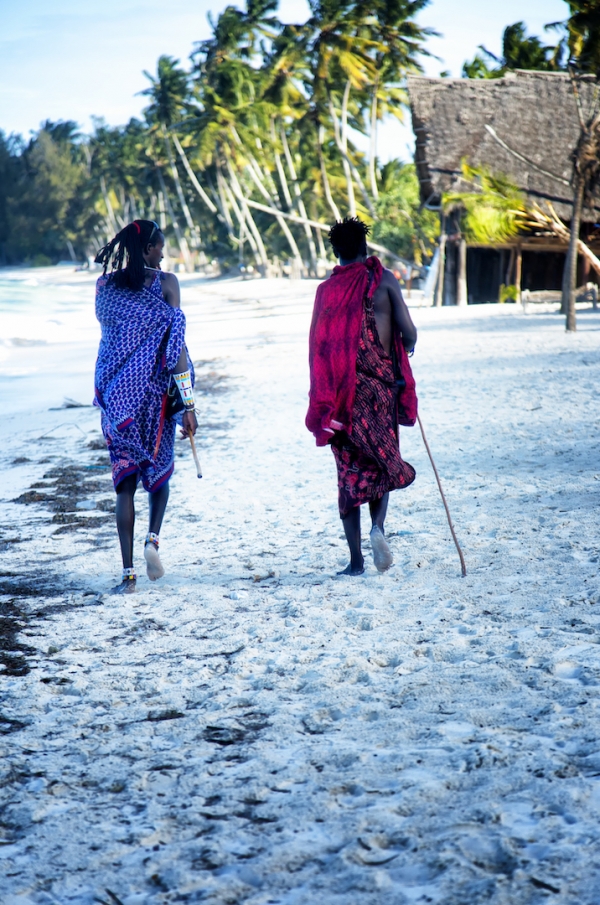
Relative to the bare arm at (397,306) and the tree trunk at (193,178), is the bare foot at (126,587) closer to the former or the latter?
the bare arm at (397,306)

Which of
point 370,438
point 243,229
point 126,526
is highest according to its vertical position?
point 243,229

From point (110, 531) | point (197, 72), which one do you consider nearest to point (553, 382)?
point (110, 531)

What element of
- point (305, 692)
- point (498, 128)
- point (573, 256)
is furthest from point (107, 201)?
point (305, 692)

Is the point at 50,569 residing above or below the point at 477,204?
below

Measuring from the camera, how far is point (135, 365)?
385 cm

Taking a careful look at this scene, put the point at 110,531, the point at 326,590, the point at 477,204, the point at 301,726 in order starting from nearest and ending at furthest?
the point at 301,726 < the point at 326,590 < the point at 110,531 < the point at 477,204

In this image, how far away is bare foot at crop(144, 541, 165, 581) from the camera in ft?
12.7

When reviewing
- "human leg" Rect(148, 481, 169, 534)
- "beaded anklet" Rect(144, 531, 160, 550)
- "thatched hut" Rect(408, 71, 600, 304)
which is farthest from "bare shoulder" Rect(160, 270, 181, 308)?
"thatched hut" Rect(408, 71, 600, 304)

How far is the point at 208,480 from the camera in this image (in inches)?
241

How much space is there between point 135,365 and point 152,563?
0.93 meters

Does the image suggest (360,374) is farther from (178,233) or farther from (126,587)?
(178,233)

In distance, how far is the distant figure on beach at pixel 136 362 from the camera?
383 centimetres

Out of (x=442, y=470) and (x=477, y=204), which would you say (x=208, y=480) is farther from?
(x=477, y=204)

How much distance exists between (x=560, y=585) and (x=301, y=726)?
153 cm
